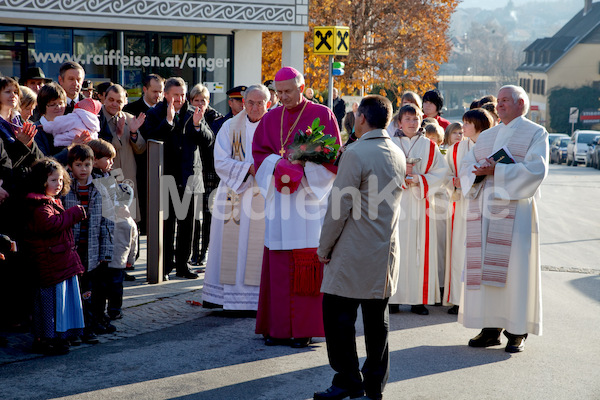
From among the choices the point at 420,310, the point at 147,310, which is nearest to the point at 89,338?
the point at 147,310

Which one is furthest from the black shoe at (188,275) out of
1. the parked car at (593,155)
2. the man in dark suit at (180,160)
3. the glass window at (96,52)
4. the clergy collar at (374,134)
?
the parked car at (593,155)

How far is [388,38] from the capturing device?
2481cm

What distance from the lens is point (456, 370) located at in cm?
614

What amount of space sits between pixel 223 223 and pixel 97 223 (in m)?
1.58

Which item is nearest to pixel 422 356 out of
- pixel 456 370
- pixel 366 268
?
pixel 456 370

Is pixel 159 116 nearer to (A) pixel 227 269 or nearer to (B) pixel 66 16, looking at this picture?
(A) pixel 227 269

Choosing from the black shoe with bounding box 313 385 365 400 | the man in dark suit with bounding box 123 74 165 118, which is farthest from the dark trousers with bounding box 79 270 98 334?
the man in dark suit with bounding box 123 74 165 118

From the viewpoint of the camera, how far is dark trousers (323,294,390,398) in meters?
5.39

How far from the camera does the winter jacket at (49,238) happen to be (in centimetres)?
595

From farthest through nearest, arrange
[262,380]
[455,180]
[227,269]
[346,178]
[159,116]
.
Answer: [159,116]
[455,180]
[227,269]
[262,380]
[346,178]

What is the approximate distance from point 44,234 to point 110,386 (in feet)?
4.15

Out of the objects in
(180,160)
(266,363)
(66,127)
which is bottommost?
(266,363)

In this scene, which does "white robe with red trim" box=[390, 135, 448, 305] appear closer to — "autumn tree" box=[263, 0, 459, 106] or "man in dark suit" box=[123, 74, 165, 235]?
"man in dark suit" box=[123, 74, 165, 235]

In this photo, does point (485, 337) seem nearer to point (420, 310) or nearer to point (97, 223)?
point (420, 310)
